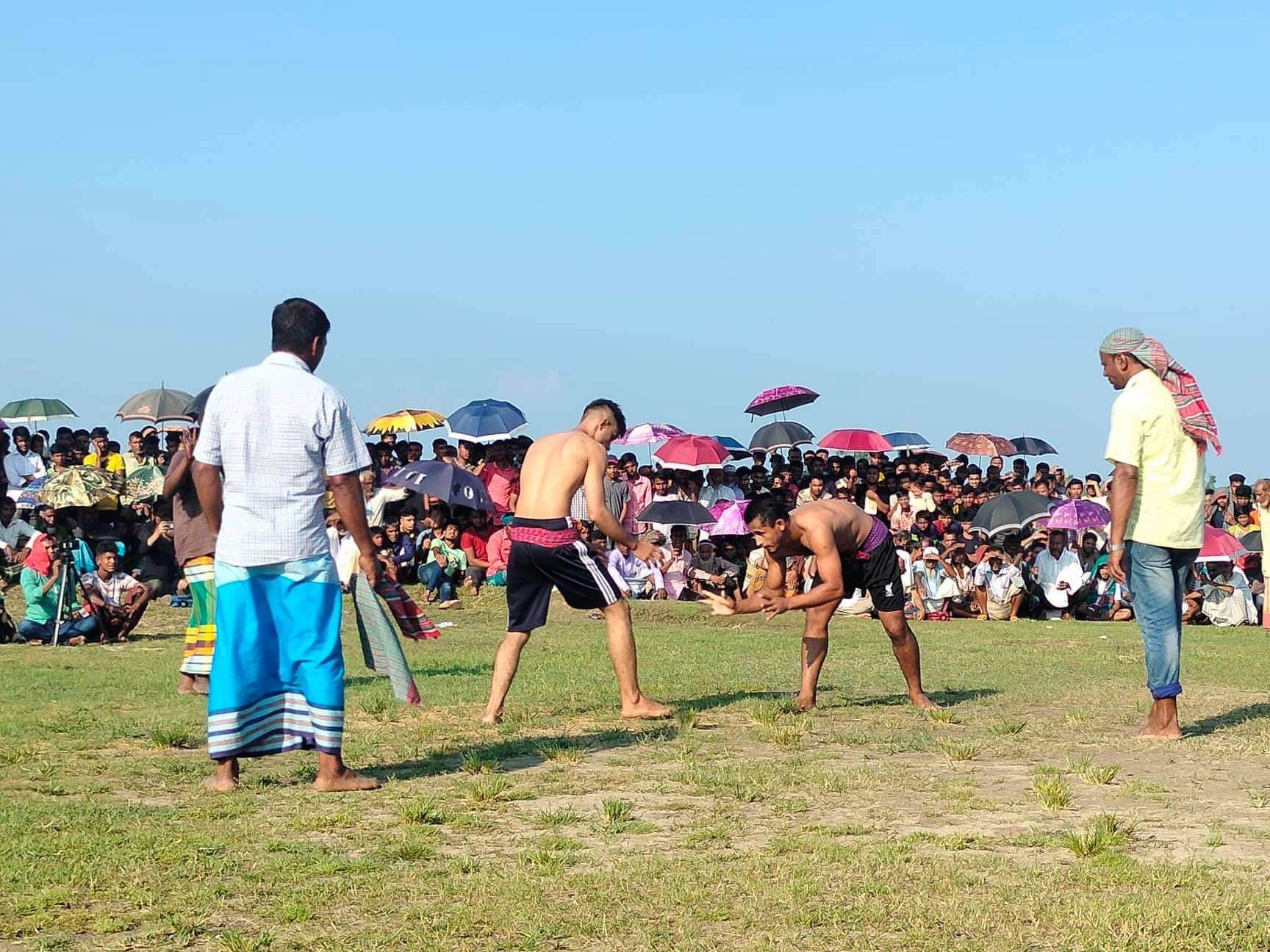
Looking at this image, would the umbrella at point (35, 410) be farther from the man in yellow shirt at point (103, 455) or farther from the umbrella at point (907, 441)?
the umbrella at point (907, 441)

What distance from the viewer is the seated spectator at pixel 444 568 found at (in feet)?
68.1

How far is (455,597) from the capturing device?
21.0 metres

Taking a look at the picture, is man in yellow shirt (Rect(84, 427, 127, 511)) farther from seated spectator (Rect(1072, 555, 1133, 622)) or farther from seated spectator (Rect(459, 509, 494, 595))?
seated spectator (Rect(1072, 555, 1133, 622))

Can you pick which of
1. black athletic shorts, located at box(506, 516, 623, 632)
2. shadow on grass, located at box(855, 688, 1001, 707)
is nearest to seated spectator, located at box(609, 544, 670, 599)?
shadow on grass, located at box(855, 688, 1001, 707)

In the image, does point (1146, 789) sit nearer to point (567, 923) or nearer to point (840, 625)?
point (567, 923)

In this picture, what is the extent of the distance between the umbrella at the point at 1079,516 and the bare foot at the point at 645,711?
44.4 ft

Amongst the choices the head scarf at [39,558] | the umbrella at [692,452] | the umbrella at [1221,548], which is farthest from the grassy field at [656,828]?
the umbrella at [692,452]

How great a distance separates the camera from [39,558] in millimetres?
16750

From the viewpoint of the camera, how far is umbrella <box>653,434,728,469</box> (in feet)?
80.7

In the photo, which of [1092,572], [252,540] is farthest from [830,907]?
[1092,572]

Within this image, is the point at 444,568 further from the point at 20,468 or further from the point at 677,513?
the point at 20,468

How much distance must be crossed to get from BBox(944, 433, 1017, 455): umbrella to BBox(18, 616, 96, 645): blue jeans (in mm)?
18105

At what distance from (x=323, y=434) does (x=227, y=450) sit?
421 mm

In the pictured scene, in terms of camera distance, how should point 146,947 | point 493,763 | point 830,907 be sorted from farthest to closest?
point 493,763, point 830,907, point 146,947
